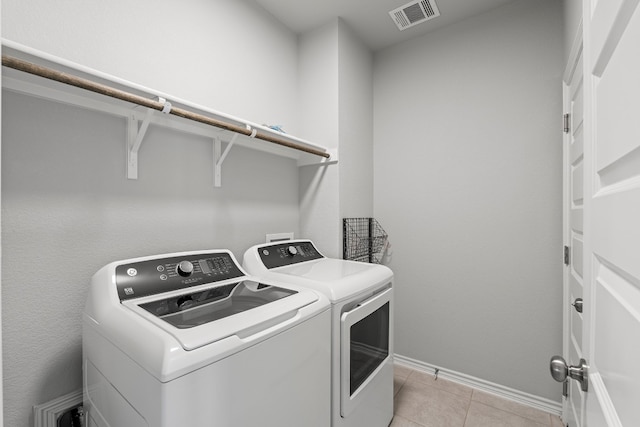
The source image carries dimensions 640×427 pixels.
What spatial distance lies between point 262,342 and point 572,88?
209cm

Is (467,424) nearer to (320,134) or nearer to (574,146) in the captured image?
(574,146)

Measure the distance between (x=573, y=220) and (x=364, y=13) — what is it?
6.27 ft

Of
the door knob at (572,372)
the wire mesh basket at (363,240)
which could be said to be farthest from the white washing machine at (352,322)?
the door knob at (572,372)

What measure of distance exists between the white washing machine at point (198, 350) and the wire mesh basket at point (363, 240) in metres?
Answer: 0.93

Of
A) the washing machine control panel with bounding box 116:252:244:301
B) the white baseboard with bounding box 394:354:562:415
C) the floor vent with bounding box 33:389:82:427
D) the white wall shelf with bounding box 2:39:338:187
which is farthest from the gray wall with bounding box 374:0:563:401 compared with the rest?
the floor vent with bounding box 33:389:82:427

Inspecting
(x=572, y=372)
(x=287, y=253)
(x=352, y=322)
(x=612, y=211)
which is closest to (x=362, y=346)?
(x=352, y=322)

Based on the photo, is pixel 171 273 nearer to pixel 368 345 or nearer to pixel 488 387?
pixel 368 345

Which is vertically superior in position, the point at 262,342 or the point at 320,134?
the point at 320,134

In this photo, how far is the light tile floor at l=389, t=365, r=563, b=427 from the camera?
5.82 ft

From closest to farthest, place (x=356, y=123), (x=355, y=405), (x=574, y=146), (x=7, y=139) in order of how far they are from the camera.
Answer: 1. (x=7, y=139)
2. (x=355, y=405)
3. (x=574, y=146)
4. (x=356, y=123)

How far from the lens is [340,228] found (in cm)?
212

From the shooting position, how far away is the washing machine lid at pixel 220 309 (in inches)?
32.7

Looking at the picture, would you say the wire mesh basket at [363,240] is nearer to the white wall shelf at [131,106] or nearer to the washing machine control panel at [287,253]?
the washing machine control panel at [287,253]

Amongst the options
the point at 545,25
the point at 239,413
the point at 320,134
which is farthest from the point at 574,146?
the point at 239,413
